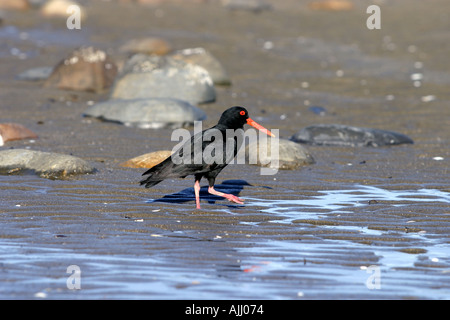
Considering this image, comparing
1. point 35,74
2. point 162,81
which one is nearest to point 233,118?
point 162,81

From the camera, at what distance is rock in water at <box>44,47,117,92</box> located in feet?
54.7

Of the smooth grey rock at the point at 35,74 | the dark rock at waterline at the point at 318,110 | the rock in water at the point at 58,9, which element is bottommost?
the dark rock at waterline at the point at 318,110

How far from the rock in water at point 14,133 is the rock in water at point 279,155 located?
10.7 feet

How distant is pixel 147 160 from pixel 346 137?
329 cm

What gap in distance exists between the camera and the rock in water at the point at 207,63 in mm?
17734

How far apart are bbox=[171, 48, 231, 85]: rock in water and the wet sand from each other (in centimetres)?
32

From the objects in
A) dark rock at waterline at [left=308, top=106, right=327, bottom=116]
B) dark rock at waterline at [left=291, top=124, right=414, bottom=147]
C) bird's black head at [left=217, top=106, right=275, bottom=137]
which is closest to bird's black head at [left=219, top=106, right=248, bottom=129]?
bird's black head at [left=217, top=106, right=275, bottom=137]

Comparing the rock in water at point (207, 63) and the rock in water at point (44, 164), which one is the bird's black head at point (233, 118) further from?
the rock in water at point (207, 63)

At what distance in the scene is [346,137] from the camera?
41.3ft

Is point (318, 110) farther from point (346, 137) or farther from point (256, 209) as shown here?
point (256, 209)

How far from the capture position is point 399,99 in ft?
54.9

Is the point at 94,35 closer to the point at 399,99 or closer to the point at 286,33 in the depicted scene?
the point at 286,33

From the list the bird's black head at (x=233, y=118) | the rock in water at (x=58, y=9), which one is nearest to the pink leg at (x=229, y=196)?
the bird's black head at (x=233, y=118)
